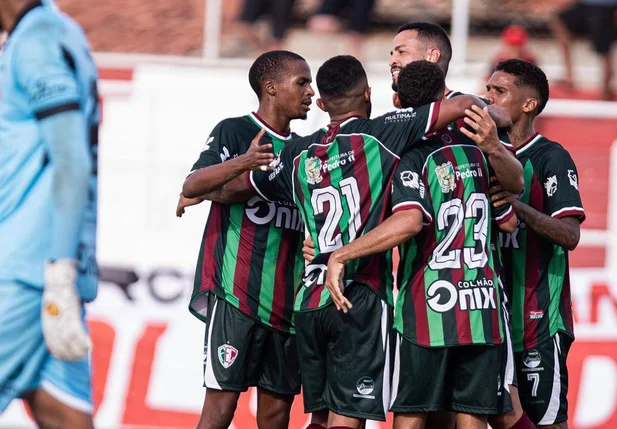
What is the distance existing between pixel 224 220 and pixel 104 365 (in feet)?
10.5

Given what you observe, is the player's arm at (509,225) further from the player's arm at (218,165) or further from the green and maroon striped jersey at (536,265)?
the player's arm at (218,165)

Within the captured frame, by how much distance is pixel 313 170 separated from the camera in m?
5.30

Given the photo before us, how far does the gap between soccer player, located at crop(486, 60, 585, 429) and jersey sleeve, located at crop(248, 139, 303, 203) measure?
1.21 m

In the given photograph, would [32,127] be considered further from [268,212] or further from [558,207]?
[558,207]

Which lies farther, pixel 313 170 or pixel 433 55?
pixel 433 55

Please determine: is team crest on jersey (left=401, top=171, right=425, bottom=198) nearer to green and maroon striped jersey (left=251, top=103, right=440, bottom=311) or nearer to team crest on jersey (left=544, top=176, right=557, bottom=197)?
green and maroon striped jersey (left=251, top=103, right=440, bottom=311)

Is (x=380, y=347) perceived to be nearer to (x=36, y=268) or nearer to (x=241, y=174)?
(x=241, y=174)

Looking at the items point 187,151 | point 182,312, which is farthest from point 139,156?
point 182,312

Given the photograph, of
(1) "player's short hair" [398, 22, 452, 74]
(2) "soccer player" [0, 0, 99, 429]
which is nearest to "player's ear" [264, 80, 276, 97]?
(1) "player's short hair" [398, 22, 452, 74]

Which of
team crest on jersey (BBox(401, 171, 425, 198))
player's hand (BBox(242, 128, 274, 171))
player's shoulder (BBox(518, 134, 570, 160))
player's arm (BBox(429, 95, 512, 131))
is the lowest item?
team crest on jersey (BBox(401, 171, 425, 198))

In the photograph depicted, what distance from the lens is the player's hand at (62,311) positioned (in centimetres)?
420

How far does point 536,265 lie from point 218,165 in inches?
70.3

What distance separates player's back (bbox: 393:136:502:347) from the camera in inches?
204

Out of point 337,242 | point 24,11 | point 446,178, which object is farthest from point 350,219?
point 24,11
